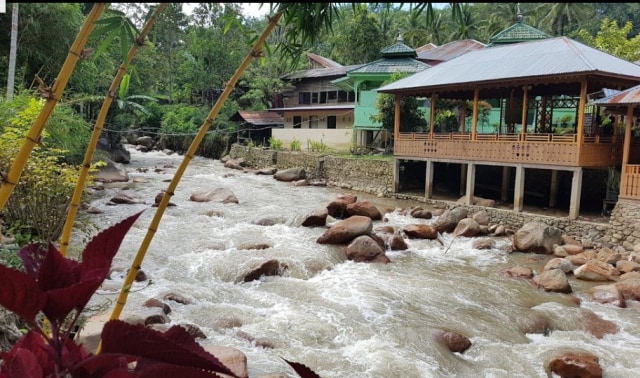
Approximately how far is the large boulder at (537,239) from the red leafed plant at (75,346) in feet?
36.9

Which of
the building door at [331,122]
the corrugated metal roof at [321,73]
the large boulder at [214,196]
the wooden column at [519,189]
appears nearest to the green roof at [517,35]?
the wooden column at [519,189]

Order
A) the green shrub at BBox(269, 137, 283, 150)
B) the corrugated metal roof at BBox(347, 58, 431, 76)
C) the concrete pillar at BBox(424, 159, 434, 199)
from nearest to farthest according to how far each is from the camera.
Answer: the concrete pillar at BBox(424, 159, 434, 199) < the corrugated metal roof at BBox(347, 58, 431, 76) < the green shrub at BBox(269, 137, 283, 150)

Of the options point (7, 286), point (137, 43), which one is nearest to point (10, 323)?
point (137, 43)

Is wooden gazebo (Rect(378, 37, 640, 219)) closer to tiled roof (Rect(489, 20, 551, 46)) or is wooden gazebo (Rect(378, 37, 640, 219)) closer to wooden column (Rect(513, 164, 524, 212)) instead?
wooden column (Rect(513, 164, 524, 212))

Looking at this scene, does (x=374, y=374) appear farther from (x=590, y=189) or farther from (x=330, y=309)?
(x=590, y=189)

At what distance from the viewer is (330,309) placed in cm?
763

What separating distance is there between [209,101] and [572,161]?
29.2m

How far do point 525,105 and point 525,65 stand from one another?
110 cm

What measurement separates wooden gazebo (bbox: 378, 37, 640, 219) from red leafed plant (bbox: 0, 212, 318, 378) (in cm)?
1270

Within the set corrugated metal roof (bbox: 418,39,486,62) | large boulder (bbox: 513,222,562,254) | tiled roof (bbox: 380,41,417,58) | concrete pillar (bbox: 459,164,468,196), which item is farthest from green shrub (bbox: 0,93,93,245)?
corrugated metal roof (bbox: 418,39,486,62)

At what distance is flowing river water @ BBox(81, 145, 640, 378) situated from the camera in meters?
6.16

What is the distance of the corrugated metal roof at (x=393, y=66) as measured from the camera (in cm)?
2312

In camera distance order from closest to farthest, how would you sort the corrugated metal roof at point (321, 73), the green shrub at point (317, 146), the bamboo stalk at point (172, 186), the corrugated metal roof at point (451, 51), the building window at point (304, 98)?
1. the bamboo stalk at point (172, 186)
2. the green shrub at point (317, 146)
3. the corrugated metal roof at point (451, 51)
4. the corrugated metal roof at point (321, 73)
5. the building window at point (304, 98)

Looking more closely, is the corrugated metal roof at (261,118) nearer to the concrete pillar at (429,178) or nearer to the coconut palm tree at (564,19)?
the concrete pillar at (429,178)
